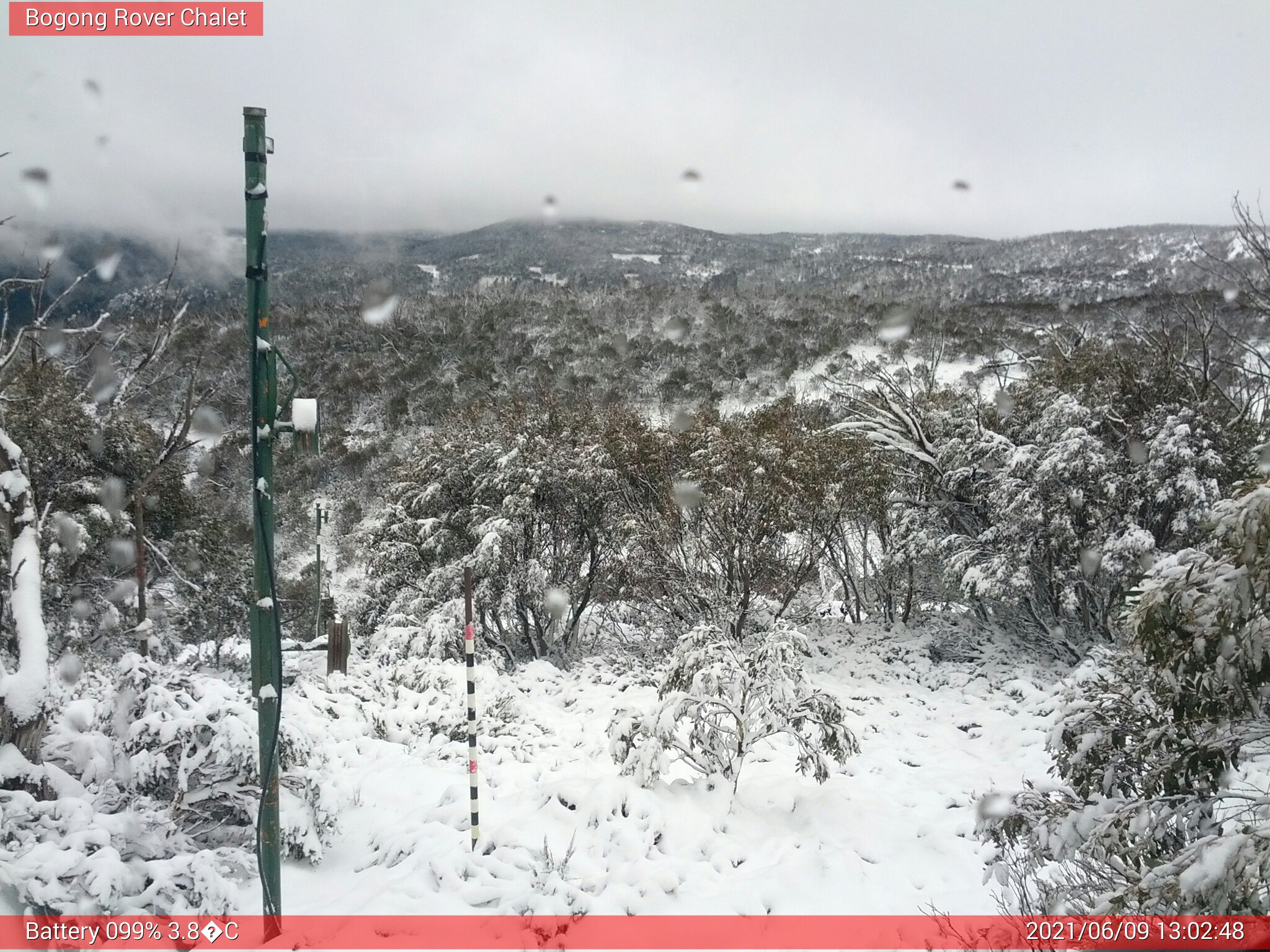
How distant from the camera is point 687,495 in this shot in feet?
34.8

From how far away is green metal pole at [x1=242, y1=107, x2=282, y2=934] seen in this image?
3.09 m

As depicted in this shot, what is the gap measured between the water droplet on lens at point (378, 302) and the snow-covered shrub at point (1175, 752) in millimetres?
39027

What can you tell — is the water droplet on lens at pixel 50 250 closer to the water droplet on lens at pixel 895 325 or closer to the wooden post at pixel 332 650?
the wooden post at pixel 332 650

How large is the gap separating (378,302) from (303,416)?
142ft

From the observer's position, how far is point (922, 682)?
938 centimetres

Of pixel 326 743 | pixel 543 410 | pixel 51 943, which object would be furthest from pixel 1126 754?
pixel 543 410

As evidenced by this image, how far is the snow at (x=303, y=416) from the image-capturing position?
313cm

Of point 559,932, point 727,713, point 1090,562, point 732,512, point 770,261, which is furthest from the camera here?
point 770,261

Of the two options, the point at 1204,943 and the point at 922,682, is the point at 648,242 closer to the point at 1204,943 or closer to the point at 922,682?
the point at 922,682

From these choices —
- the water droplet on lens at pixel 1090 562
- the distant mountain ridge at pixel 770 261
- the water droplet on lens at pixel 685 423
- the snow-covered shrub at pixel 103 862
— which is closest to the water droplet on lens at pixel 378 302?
the distant mountain ridge at pixel 770 261

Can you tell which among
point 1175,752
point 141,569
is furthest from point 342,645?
point 1175,752

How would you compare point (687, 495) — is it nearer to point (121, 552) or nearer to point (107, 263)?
point (107, 263)

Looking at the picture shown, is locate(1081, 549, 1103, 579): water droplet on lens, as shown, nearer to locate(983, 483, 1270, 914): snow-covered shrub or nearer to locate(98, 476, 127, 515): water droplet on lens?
locate(983, 483, 1270, 914): snow-covered shrub

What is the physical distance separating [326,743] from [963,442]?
345 inches
